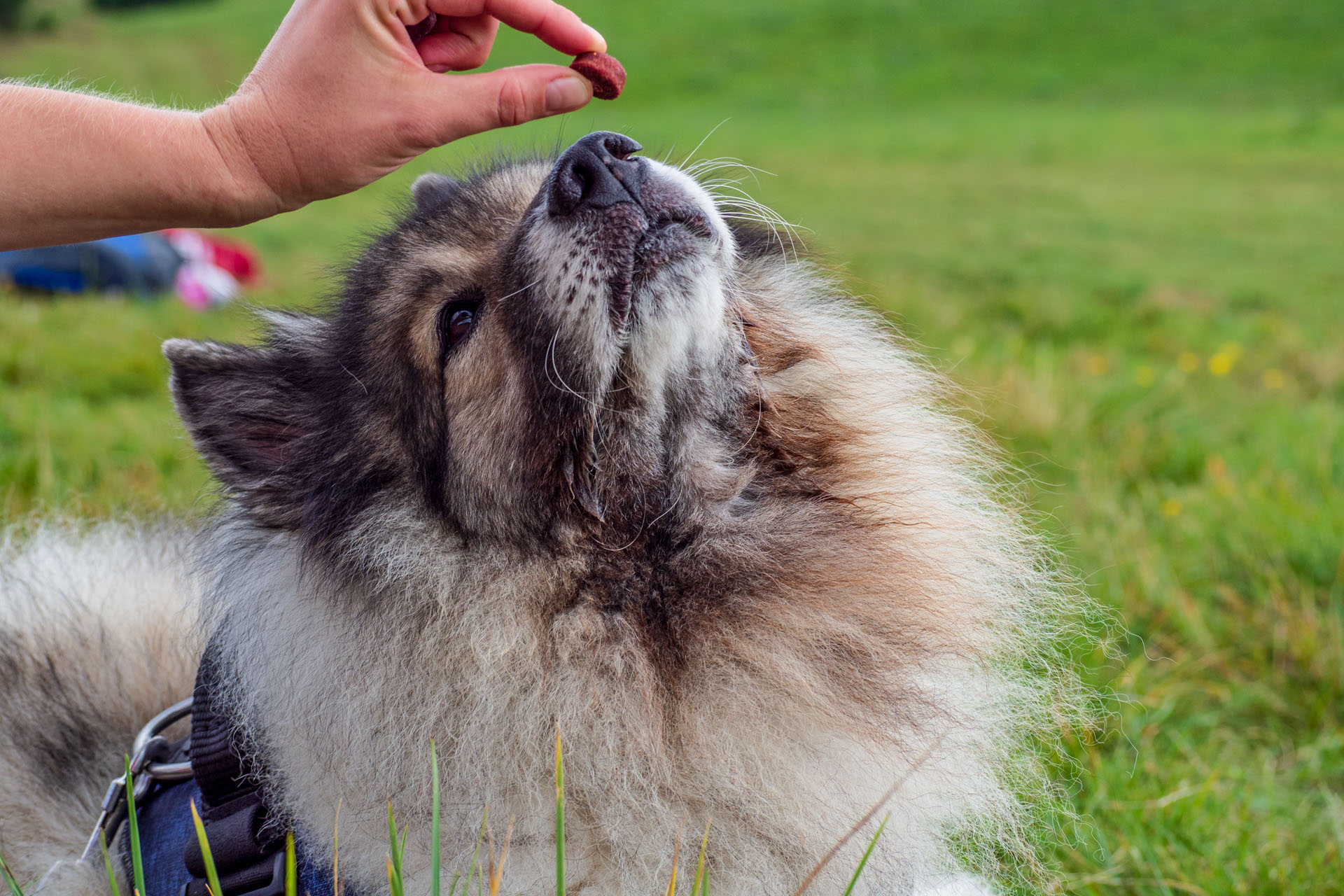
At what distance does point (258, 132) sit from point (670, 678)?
141 centimetres

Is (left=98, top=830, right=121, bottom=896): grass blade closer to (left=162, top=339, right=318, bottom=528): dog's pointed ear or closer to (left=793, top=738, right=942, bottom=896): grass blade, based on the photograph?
(left=162, top=339, right=318, bottom=528): dog's pointed ear

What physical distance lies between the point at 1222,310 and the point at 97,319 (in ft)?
30.4

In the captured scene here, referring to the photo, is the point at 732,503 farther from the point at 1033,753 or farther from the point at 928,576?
the point at 1033,753

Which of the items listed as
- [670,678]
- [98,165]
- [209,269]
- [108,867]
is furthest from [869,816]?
[209,269]

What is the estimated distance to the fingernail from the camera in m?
2.16

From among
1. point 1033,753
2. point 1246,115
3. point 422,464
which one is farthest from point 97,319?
point 1246,115

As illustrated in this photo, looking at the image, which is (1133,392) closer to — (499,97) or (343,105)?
(499,97)

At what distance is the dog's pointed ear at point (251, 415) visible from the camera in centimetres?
243

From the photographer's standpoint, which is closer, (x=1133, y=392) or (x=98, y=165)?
(x=98, y=165)

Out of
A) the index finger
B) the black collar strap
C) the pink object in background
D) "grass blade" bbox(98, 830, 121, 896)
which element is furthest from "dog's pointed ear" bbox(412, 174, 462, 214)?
the pink object in background

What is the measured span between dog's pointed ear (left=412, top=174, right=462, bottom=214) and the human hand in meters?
0.71

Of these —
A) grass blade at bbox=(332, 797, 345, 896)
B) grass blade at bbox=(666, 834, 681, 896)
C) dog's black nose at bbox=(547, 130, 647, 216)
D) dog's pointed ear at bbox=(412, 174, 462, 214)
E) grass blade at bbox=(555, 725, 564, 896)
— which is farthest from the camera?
dog's pointed ear at bbox=(412, 174, 462, 214)

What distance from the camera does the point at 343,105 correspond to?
78.5 inches

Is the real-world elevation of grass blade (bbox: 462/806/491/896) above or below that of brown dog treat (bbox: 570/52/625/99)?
below
